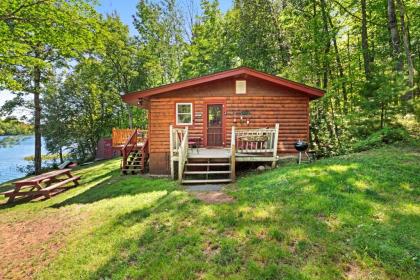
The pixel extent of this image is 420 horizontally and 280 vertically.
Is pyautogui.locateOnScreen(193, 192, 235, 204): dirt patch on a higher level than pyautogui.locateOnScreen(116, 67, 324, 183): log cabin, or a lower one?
lower

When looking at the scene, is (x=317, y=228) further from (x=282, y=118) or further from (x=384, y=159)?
(x=282, y=118)

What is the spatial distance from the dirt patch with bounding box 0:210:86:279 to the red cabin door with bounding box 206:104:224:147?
20.6 feet

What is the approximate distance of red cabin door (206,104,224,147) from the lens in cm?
1120

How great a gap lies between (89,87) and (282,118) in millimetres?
19955

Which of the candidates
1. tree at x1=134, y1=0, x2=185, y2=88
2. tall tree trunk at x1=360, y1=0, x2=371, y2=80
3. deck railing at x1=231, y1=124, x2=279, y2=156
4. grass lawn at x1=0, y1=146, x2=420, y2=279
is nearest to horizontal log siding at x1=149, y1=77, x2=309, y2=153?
deck railing at x1=231, y1=124, x2=279, y2=156

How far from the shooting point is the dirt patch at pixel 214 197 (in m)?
5.77

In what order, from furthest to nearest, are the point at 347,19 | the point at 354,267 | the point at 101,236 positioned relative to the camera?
the point at 347,19
the point at 101,236
the point at 354,267

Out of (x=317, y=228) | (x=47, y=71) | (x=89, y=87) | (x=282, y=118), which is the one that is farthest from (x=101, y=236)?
(x=89, y=87)

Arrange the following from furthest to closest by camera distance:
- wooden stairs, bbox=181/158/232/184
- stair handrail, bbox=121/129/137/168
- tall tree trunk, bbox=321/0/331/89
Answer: tall tree trunk, bbox=321/0/331/89, stair handrail, bbox=121/129/137/168, wooden stairs, bbox=181/158/232/184

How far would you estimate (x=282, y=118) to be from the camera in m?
10.7

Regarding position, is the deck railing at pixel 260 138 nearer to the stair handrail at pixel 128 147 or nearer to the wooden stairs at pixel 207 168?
the wooden stairs at pixel 207 168

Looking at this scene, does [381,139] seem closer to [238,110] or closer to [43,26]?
[238,110]

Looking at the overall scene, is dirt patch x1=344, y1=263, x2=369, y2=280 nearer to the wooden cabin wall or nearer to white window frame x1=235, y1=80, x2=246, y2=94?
the wooden cabin wall

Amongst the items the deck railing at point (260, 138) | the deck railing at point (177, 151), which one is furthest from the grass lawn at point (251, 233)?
the deck railing at point (260, 138)
